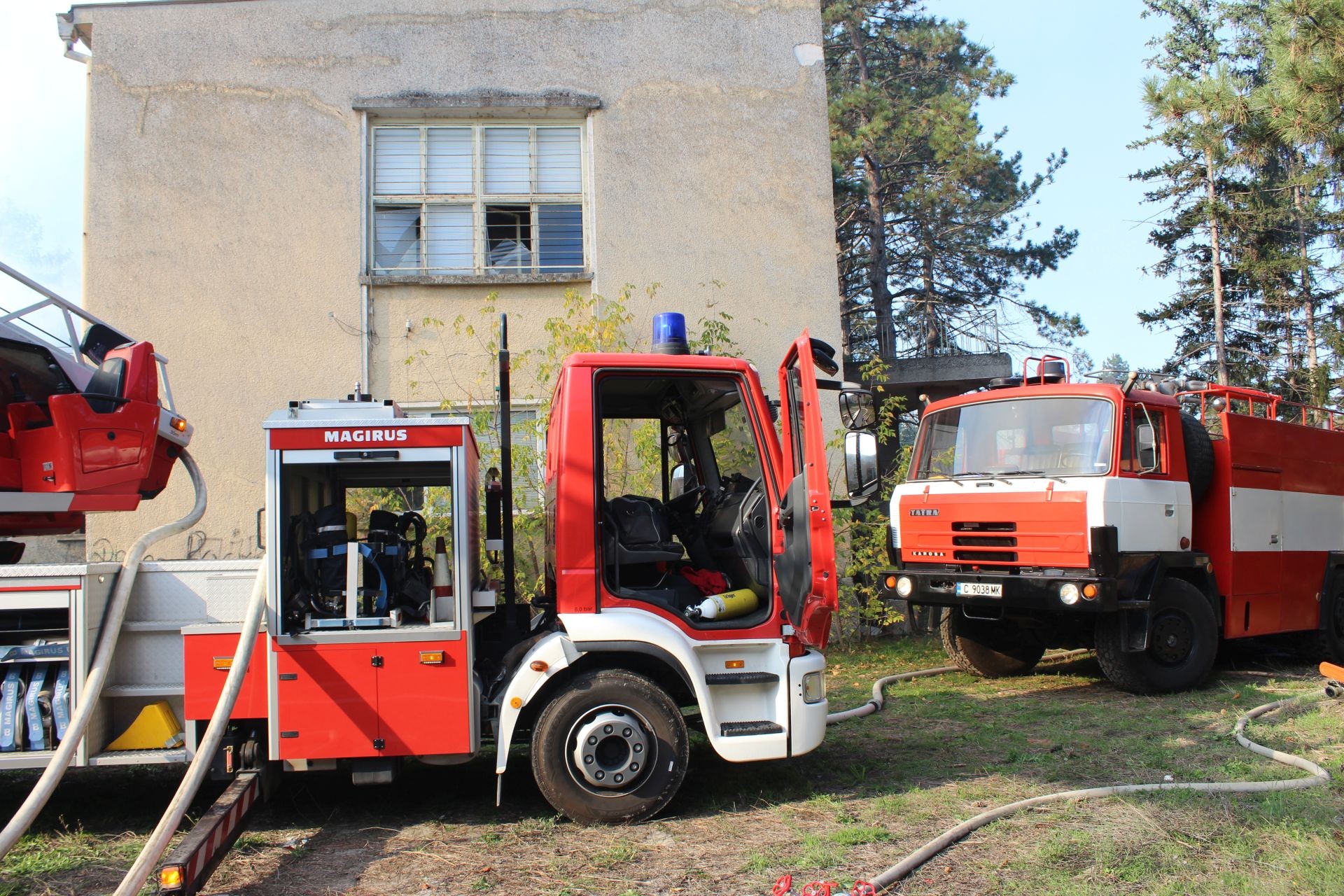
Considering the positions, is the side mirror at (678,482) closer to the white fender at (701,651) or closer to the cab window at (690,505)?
the cab window at (690,505)

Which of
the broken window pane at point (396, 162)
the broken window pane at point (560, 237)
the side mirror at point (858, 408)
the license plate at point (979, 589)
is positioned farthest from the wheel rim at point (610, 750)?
the broken window pane at point (396, 162)

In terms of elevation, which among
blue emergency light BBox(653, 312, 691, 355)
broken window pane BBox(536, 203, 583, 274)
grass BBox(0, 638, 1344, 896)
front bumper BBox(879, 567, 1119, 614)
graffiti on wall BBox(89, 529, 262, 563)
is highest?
broken window pane BBox(536, 203, 583, 274)

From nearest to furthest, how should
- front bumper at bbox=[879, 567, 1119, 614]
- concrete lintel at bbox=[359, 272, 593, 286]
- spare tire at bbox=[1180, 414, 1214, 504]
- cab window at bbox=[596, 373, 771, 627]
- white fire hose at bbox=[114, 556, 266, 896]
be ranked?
1. white fire hose at bbox=[114, 556, 266, 896]
2. cab window at bbox=[596, 373, 771, 627]
3. front bumper at bbox=[879, 567, 1119, 614]
4. spare tire at bbox=[1180, 414, 1214, 504]
5. concrete lintel at bbox=[359, 272, 593, 286]

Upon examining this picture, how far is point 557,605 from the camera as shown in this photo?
210 inches

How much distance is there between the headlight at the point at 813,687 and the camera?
17.8 ft

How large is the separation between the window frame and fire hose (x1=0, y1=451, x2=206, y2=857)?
245 inches

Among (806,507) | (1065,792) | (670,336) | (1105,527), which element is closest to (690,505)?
(670,336)

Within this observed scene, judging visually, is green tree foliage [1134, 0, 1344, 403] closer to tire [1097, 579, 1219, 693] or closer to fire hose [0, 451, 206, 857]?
tire [1097, 579, 1219, 693]

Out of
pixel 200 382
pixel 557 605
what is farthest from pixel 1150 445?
pixel 200 382

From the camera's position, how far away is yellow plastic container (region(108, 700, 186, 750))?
204 inches

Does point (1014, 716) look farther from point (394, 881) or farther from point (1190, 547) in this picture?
point (394, 881)

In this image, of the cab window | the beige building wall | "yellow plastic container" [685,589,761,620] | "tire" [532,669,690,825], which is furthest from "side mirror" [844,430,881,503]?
the beige building wall

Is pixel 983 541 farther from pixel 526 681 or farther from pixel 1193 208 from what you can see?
pixel 1193 208

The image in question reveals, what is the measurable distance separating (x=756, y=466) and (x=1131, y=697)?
5065mm
